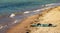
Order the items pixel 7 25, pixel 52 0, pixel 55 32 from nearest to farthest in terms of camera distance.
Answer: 1. pixel 55 32
2. pixel 7 25
3. pixel 52 0

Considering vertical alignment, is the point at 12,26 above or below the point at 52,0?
below

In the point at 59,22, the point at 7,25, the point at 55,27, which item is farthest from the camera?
the point at 7,25

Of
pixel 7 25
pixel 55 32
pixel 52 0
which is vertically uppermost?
pixel 52 0

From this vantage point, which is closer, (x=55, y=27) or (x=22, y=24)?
(x=55, y=27)

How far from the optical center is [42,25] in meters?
13.3

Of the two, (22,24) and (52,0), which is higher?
(52,0)

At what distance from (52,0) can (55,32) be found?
20978 mm

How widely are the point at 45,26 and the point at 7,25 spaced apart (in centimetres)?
326

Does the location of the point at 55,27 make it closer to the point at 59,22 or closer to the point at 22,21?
the point at 59,22

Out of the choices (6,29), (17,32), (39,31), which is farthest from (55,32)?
(6,29)

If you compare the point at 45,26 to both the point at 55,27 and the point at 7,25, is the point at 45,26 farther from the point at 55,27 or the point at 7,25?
the point at 7,25

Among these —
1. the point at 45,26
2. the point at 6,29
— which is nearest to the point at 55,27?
the point at 45,26

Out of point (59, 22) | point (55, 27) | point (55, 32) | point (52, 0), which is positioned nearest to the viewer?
point (55, 32)

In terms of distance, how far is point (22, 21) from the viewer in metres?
16.2
